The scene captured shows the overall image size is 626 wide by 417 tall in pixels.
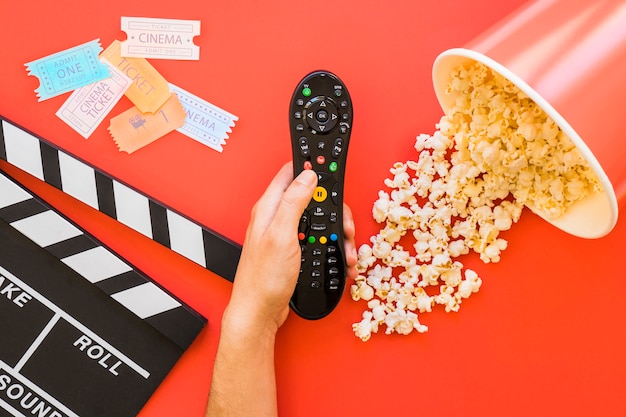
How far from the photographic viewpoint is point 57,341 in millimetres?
1067

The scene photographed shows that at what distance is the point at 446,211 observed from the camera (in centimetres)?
100

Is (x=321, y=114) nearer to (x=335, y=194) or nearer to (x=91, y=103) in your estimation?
(x=335, y=194)

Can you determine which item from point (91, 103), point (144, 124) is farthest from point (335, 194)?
point (91, 103)

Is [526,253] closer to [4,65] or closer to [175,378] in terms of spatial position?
[175,378]

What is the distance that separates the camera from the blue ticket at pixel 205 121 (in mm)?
1047

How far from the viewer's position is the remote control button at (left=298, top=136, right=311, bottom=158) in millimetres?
962

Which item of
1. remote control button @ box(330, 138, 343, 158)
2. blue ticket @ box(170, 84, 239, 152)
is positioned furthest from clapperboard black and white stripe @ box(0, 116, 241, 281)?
remote control button @ box(330, 138, 343, 158)

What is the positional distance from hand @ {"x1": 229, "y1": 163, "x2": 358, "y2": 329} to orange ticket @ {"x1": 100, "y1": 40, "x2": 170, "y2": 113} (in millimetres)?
252

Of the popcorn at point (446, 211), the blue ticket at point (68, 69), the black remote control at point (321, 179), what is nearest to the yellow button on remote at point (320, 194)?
the black remote control at point (321, 179)

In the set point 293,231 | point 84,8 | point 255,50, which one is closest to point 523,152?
point 293,231

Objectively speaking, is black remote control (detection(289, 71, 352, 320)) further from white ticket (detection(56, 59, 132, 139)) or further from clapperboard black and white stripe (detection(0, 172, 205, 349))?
white ticket (detection(56, 59, 132, 139))

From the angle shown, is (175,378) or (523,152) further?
(175,378)

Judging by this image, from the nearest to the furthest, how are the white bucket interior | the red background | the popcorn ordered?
1. the white bucket interior
2. the popcorn
3. the red background

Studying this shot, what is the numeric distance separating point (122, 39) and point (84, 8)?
0.09m
